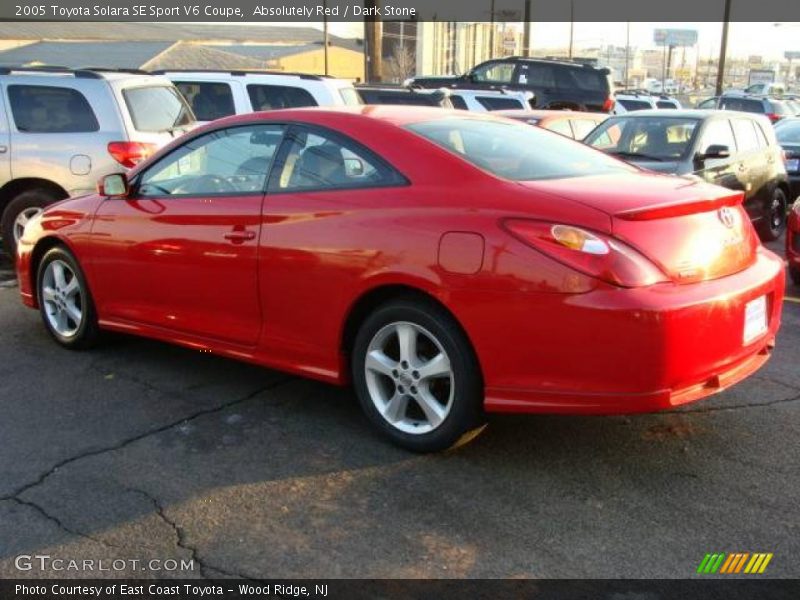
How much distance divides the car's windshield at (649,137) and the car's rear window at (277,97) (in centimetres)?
370

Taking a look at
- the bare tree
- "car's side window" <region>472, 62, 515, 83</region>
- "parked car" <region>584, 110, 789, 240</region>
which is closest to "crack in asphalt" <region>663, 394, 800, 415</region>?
"parked car" <region>584, 110, 789, 240</region>

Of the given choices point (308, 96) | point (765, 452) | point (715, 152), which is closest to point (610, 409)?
point (765, 452)

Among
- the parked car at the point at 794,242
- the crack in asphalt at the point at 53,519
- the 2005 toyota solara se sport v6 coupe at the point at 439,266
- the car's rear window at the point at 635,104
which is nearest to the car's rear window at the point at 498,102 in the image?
the car's rear window at the point at 635,104

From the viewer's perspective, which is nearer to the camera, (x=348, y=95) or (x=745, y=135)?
(x=745, y=135)

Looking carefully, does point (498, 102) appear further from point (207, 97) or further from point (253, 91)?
point (207, 97)

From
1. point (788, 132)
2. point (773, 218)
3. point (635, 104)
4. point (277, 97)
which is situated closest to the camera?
point (773, 218)

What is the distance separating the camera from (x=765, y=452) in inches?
152

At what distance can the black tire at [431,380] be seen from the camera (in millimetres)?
3586

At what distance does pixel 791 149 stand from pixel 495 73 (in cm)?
905

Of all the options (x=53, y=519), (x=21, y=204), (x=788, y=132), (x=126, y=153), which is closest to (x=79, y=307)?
(x=53, y=519)

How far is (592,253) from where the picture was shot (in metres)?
3.30

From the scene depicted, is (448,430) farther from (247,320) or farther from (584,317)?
(247,320)

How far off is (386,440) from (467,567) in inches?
43.2

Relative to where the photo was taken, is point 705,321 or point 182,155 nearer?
point 705,321
